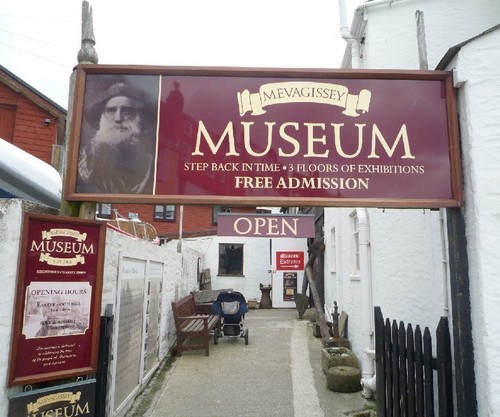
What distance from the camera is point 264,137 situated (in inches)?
130

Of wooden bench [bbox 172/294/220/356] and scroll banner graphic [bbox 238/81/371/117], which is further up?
scroll banner graphic [bbox 238/81/371/117]

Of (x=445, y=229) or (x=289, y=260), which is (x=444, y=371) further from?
(x=289, y=260)

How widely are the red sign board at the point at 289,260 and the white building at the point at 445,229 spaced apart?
28.6ft

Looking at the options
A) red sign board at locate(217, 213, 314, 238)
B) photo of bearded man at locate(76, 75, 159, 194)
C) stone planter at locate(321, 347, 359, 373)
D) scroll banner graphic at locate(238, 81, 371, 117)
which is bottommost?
stone planter at locate(321, 347, 359, 373)

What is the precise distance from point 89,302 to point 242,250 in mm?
17498

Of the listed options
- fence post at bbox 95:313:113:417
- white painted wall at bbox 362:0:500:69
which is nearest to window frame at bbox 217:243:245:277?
white painted wall at bbox 362:0:500:69

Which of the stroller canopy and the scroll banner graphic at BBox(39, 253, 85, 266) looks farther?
the stroller canopy

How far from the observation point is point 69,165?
317cm

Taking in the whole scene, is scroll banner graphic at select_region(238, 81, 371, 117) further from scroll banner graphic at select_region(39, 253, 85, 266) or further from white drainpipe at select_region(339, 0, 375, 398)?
white drainpipe at select_region(339, 0, 375, 398)

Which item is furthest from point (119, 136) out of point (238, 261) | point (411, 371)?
point (238, 261)

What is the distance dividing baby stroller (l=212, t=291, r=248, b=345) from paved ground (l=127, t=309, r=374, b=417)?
30cm

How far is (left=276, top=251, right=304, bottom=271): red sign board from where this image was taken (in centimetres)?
1845

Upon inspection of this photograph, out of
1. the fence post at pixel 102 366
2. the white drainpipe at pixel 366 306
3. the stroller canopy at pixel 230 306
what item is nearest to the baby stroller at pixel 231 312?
the stroller canopy at pixel 230 306

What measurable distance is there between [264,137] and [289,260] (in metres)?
15.7
